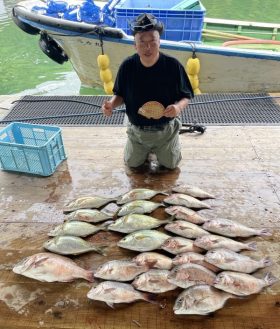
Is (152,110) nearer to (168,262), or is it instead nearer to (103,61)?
(168,262)

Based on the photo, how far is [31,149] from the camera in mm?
2986

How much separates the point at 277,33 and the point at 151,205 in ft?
23.8

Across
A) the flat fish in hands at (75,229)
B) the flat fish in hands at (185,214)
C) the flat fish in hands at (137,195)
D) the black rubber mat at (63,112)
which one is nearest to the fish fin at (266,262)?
the flat fish in hands at (185,214)

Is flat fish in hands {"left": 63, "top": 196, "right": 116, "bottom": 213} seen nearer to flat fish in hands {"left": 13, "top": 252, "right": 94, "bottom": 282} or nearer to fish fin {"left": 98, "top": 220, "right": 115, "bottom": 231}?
fish fin {"left": 98, "top": 220, "right": 115, "bottom": 231}

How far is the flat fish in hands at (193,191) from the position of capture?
2.81 metres

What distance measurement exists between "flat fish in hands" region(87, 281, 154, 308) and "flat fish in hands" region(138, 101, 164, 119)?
153 centimetres

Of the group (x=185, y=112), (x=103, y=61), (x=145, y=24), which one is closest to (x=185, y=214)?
(x=145, y=24)

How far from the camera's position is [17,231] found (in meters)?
2.49

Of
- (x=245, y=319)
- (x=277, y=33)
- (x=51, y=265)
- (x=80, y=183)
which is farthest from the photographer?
(x=277, y=33)

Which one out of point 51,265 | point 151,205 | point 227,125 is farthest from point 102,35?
point 51,265

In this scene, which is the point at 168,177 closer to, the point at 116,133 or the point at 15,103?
Result: the point at 116,133

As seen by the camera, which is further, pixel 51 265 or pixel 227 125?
pixel 227 125

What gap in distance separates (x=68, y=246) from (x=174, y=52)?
4468 mm

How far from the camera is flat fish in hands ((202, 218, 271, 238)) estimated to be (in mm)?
2340
